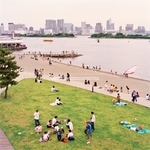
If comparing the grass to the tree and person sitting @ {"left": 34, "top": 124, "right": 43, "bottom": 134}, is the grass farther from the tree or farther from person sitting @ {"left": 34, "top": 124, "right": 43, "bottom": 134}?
the tree

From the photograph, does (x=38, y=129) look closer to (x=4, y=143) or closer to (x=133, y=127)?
(x=4, y=143)

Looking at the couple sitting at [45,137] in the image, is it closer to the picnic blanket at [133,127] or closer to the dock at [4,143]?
the dock at [4,143]

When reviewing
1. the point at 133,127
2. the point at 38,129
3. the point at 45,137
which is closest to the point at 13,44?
the point at 38,129

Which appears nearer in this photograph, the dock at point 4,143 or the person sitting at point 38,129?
the dock at point 4,143

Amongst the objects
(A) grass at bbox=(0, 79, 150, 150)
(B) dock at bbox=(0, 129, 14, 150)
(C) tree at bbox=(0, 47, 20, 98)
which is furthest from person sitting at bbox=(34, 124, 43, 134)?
(C) tree at bbox=(0, 47, 20, 98)

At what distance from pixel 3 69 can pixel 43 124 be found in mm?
7468

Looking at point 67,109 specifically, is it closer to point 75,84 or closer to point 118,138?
point 118,138

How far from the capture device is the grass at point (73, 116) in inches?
538

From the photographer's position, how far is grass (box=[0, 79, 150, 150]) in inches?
538

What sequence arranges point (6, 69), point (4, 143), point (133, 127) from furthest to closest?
point (6, 69) → point (133, 127) → point (4, 143)

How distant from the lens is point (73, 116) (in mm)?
17531

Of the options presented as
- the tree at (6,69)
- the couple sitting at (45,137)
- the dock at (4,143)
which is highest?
the tree at (6,69)

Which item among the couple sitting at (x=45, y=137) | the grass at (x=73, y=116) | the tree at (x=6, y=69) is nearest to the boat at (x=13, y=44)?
the grass at (x=73, y=116)

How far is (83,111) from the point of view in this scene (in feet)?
61.6
